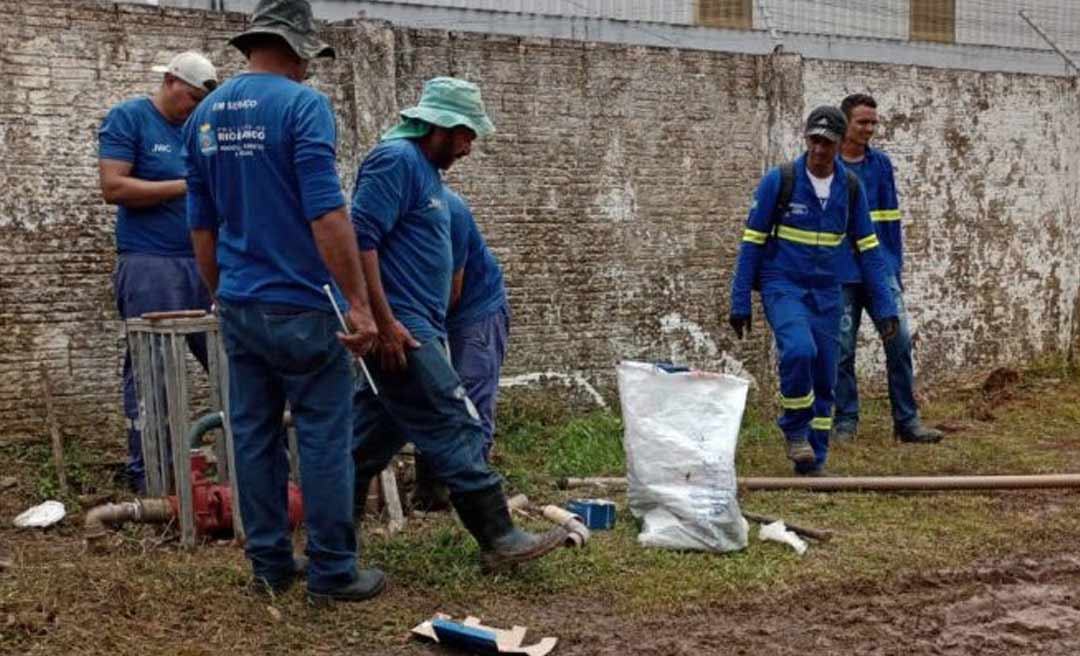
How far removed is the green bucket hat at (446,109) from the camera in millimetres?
4609

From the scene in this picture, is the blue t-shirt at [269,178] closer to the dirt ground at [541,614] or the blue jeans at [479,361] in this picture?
the dirt ground at [541,614]

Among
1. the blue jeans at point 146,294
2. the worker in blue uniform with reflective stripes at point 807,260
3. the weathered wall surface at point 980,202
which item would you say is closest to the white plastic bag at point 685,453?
the worker in blue uniform with reflective stripes at point 807,260

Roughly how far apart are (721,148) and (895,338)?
177 cm

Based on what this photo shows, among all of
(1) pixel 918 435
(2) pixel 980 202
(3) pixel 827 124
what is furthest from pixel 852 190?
(2) pixel 980 202

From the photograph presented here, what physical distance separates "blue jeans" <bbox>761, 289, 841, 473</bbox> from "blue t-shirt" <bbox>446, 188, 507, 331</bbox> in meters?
1.55

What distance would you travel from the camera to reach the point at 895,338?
7.90 m

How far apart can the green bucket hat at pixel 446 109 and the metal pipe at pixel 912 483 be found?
2432 mm

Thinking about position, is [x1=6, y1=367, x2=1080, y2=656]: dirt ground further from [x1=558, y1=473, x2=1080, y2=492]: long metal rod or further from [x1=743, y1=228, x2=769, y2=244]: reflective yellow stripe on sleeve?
[x1=743, y1=228, x2=769, y2=244]: reflective yellow stripe on sleeve

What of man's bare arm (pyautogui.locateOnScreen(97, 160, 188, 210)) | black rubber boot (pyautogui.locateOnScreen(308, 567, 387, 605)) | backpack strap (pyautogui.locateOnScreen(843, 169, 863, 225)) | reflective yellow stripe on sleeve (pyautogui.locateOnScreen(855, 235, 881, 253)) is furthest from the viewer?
reflective yellow stripe on sleeve (pyautogui.locateOnScreen(855, 235, 881, 253))

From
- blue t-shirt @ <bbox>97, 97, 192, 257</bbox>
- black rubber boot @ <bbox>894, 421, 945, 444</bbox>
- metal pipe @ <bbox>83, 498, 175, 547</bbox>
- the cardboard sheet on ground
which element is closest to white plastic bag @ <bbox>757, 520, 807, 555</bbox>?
the cardboard sheet on ground

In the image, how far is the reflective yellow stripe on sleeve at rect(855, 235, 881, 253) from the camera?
7105 mm

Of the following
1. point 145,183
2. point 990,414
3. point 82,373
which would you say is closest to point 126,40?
point 145,183

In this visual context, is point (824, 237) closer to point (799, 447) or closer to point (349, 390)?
Answer: point (799, 447)

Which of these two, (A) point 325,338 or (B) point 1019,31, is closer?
(A) point 325,338
